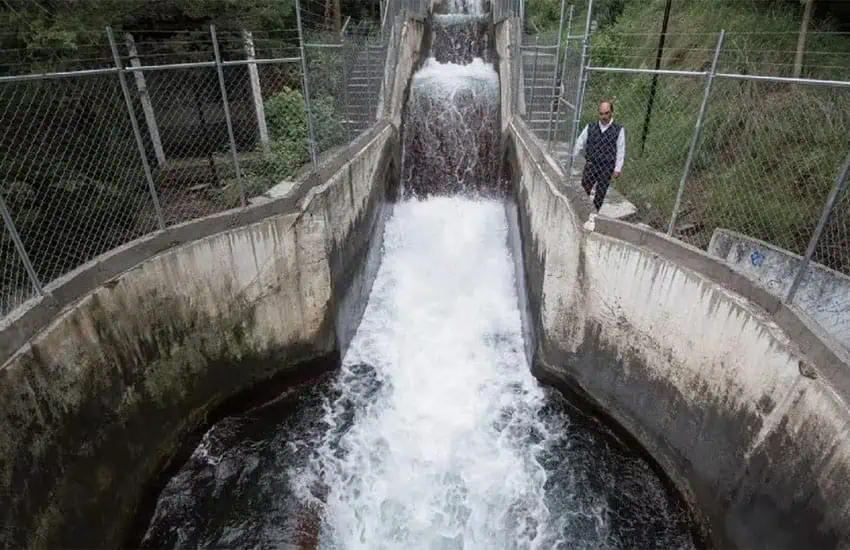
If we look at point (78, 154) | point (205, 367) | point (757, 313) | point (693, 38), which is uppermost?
point (693, 38)

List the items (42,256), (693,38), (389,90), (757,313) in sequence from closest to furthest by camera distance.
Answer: (757,313), (42,256), (693,38), (389,90)

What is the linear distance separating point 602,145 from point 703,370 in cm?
278

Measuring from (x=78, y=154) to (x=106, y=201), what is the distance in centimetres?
66

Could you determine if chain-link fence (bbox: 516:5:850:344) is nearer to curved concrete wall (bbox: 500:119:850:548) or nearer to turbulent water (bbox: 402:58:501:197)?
curved concrete wall (bbox: 500:119:850:548)

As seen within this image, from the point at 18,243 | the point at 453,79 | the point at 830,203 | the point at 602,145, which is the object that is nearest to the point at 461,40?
the point at 453,79

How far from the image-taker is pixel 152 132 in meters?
7.28

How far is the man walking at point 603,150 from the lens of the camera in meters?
5.58

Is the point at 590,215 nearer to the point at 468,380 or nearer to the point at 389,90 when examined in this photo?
the point at 468,380

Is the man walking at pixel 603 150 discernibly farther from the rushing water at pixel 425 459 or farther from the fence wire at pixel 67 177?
the fence wire at pixel 67 177

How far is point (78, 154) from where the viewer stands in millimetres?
5551

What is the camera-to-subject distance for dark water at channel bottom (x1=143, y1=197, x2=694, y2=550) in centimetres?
472

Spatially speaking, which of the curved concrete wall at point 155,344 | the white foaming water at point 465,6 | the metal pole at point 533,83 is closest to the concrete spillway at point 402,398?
the curved concrete wall at point 155,344

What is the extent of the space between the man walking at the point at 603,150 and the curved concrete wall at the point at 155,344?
3404 millimetres

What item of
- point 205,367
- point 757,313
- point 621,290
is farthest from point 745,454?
point 205,367
